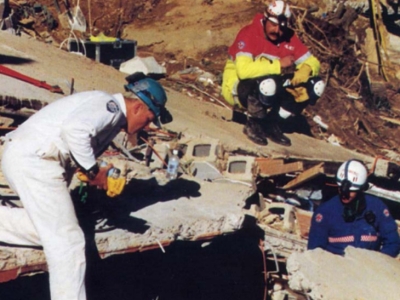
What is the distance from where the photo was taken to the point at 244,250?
7.69m

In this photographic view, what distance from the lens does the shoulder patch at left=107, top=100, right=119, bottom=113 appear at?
488 centimetres

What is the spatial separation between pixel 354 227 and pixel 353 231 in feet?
0.12

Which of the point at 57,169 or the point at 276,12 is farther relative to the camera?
the point at 276,12

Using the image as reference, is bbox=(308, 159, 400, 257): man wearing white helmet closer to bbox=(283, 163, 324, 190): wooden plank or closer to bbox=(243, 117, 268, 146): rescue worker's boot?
bbox=(283, 163, 324, 190): wooden plank

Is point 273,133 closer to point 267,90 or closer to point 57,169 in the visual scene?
point 267,90

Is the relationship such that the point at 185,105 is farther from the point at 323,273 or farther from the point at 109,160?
the point at 323,273

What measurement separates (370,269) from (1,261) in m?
2.83

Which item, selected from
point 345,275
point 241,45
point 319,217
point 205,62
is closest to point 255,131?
point 241,45

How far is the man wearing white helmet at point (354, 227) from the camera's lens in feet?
21.7

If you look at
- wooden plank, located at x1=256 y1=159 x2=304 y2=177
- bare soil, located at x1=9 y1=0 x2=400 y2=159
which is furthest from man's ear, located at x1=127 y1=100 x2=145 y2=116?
bare soil, located at x1=9 y1=0 x2=400 y2=159

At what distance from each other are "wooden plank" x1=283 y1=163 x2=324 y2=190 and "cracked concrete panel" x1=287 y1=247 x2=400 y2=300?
6.40 feet

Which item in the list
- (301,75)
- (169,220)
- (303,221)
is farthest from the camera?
(301,75)

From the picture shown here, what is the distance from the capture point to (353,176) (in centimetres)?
687

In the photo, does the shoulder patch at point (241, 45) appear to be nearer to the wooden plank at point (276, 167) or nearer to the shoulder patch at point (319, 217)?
the wooden plank at point (276, 167)
